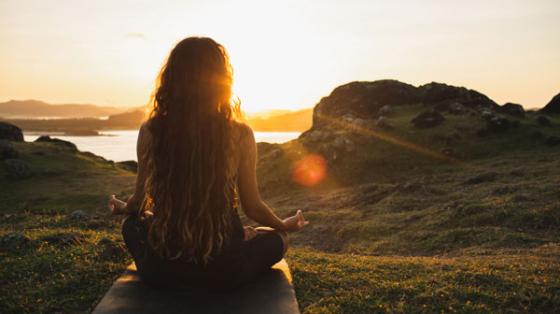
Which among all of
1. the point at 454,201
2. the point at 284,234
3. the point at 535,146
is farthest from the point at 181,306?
the point at 535,146

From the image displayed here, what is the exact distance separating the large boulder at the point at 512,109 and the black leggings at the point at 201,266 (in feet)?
122

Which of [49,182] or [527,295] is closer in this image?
[527,295]

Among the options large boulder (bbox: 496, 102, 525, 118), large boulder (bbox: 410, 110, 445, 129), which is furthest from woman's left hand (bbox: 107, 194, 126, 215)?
large boulder (bbox: 496, 102, 525, 118)

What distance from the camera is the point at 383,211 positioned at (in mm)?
20938

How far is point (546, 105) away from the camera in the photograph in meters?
39.9

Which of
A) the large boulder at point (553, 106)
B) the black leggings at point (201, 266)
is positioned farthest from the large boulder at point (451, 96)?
the black leggings at point (201, 266)

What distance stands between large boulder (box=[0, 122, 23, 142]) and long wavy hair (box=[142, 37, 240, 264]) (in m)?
61.0

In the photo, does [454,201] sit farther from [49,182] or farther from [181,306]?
[49,182]

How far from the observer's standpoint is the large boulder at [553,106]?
128ft

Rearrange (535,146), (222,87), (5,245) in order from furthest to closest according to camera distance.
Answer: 1. (535,146)
2. (5,245)
3. (222,87)

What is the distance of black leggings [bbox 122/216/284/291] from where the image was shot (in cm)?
542

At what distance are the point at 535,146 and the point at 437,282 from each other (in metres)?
26.2

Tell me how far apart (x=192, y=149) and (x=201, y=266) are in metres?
1.44

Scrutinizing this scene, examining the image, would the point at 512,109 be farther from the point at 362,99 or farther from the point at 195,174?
the point at 195,174
